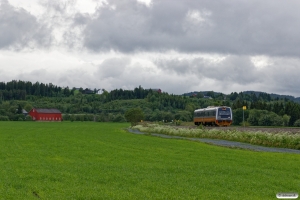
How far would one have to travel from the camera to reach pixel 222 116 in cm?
7088

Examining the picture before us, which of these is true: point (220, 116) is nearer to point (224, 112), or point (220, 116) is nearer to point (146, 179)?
point (224, 112)

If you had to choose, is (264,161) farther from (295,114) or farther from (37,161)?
(295,114)

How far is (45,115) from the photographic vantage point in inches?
7013

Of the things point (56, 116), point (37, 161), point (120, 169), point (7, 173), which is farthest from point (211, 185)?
point (56, 116)

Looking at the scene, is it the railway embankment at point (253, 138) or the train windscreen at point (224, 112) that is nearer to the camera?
the railway embankment at point (253, 138)

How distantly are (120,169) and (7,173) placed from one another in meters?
4.50

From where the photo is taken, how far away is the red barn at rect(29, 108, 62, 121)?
17662cm

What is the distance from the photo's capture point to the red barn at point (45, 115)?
579 ft

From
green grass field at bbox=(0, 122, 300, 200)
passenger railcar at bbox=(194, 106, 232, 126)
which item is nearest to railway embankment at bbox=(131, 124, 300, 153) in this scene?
green grass field at bbox=(0, 122, 300, 200)

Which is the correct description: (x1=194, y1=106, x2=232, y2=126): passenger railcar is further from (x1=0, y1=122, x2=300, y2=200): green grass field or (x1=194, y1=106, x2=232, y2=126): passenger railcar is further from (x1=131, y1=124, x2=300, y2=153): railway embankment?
(x1=0, y1=122, x2=300, y2=200): green grass field

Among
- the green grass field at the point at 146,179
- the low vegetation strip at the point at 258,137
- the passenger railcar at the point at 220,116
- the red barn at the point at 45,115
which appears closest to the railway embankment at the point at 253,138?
the low vegetation strip at the point at 258,137

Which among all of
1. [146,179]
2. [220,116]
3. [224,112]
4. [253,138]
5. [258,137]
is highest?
[224,112]

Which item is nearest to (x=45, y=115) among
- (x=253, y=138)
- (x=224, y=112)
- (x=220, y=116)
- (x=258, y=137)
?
(x=220, y=116)

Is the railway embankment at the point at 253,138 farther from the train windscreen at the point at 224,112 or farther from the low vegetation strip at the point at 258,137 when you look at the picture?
the train windscreen at the point at 224,112
